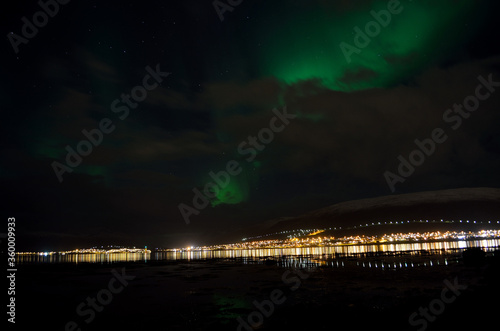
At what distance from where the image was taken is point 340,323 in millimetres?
17812

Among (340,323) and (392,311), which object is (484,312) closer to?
(392,311)

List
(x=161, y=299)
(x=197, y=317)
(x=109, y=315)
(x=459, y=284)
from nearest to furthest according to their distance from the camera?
(x=197, y=317)
(x=109, y=315)
(x=459, y=284)
(x=161, y=299)

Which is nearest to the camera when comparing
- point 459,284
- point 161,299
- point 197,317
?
point 197,317

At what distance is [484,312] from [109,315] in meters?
24.7

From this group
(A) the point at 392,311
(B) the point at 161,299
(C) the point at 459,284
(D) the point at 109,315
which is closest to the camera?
(A) the point at 392,311

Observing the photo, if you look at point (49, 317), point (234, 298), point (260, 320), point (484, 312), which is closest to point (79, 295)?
point (49, 317)

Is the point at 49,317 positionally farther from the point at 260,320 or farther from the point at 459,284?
the point at 459,284

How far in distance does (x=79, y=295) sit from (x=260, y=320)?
24885 millimetres

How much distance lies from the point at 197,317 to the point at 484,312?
1699 cm

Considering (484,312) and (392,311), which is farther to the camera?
(392,311)

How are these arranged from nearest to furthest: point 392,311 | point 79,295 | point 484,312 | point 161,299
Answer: point 484,312 < point 392,311 < point 161,299 < point 79,295

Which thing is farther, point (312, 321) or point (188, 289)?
point (188, 289)

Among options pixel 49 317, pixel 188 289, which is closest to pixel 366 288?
pixel 188 289

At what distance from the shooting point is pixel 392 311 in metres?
19.6
